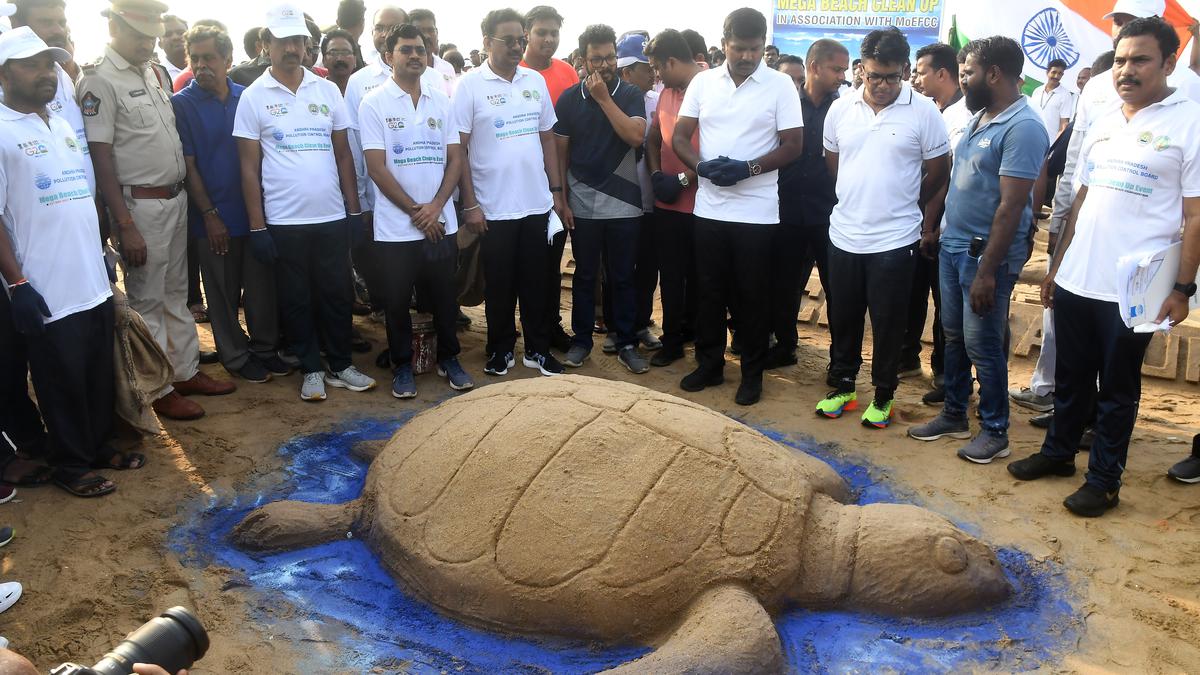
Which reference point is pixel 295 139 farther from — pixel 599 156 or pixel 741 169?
pixel 741 169

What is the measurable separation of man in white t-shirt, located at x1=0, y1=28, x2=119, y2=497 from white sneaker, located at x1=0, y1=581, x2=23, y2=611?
0.79 metres

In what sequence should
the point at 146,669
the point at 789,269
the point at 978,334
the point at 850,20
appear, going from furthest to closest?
the point at 850,20 < the point at 789,269 < the point at 978,334 < the point at 146,669

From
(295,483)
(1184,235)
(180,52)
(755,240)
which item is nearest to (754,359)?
(755,240)

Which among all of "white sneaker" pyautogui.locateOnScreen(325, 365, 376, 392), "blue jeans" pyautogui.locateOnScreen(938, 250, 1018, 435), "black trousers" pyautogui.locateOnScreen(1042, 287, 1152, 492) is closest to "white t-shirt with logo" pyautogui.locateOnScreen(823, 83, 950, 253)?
"blue jeans" pyautogui.locateOnScreen(938, 250, 1018, 435)

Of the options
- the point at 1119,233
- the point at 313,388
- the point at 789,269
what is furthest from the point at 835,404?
the point at 313,388

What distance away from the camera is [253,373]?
5168mm

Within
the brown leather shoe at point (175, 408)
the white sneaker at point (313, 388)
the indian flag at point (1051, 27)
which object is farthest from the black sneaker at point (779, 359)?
the indian flag at point (1051, 27)

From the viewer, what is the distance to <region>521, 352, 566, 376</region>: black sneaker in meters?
5.41

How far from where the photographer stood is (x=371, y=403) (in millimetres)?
4984

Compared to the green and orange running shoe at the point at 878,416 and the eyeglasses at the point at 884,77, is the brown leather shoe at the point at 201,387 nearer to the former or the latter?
the green and orange running shoe at the point at 878,416

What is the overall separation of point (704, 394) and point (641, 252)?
121 cm

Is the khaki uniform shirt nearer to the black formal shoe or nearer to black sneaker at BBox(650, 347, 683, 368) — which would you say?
black sneaker at BBox(650, 347, 683, 368)

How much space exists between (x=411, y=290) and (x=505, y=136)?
3.57 feet

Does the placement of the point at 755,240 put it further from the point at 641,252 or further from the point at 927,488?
the point at 927,488
